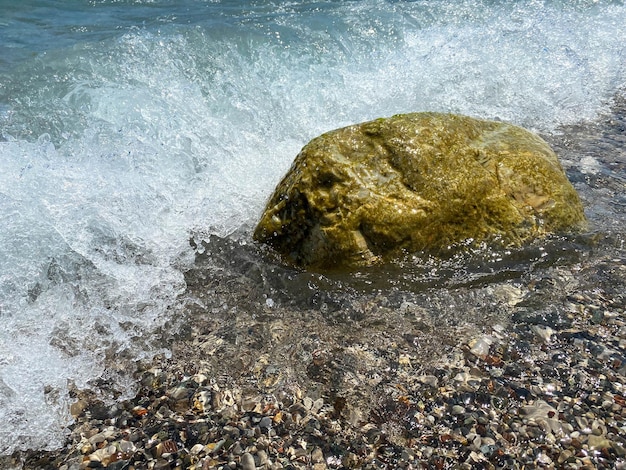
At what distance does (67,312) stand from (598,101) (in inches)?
306

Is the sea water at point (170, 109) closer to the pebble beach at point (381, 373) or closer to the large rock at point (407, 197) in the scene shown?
the pebble beach at point (381, 373)

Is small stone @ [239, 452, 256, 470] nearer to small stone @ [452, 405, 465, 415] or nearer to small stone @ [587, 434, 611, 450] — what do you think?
small stone @ [452, 405, 465, 415]

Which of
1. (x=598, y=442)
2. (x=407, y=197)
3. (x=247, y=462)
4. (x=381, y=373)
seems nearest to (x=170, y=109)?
(x=407, y=197)

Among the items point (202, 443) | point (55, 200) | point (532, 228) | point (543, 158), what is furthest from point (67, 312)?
point (543, 158)

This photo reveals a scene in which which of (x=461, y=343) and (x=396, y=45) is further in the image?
(x=396, y=45)

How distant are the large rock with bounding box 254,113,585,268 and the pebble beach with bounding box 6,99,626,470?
19 centimetres

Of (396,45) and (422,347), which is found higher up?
(396,45)

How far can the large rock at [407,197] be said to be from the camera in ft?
13.7

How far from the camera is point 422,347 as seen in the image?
3428 millimetres

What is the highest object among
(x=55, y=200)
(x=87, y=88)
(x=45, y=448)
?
(x=87, y=88)

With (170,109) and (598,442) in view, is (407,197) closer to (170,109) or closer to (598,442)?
(598,442)

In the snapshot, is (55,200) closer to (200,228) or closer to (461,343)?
(200,228)

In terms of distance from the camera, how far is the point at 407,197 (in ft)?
13.8

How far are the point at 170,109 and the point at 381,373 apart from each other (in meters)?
4.66
